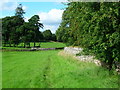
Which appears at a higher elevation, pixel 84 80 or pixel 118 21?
pixel 118 21

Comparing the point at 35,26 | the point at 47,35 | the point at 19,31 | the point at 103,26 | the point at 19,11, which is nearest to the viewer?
the point at 103,26

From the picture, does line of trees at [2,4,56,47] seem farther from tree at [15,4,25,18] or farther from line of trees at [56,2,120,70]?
line of trees at [56,2,120,70]

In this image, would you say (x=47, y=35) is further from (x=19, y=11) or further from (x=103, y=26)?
(x=103, y=26)

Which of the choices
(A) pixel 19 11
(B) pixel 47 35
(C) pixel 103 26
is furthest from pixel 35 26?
(C) pixel 103 26

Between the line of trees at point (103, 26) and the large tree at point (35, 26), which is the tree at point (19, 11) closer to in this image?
the large tree at point (35, 26)

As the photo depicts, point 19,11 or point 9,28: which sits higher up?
point 19,11

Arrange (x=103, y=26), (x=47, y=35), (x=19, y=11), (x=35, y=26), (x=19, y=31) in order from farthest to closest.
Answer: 1. (x=47, y=35)
2. (x=19, y=11)
3. (x=35, y=26)
4. (x=19, y=31)
5. (x=103, y=26)

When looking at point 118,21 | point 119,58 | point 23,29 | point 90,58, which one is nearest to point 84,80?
point 119,58

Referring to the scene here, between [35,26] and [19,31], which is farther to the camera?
[35,26]

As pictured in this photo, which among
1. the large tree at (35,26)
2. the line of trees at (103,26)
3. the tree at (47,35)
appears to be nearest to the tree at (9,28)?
the large tree at (35,26)

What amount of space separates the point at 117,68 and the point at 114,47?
1.45 m

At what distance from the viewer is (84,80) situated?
850 cm

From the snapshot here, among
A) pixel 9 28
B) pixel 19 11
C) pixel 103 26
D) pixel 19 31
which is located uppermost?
pixel 19 11

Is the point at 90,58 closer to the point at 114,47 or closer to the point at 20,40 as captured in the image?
the point at 114,47
